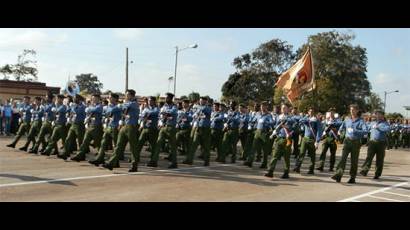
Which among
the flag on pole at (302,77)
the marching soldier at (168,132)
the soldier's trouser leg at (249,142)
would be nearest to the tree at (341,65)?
the flag on pole at (302,77)

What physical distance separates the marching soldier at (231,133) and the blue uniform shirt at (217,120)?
0.18 m

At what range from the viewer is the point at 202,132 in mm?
14859

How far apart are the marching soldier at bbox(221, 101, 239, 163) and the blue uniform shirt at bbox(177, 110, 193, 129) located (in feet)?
4.69

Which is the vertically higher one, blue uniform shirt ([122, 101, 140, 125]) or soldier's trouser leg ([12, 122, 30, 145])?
blue uniform shirt ([122, 101, 140, 125])

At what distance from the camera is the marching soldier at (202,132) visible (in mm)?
14672

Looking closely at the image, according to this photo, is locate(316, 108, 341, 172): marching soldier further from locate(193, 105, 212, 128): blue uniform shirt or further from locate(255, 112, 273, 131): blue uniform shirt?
locate(193, 105, 212, 128): blue uniform shirt

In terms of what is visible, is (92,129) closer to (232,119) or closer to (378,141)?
(232,119)

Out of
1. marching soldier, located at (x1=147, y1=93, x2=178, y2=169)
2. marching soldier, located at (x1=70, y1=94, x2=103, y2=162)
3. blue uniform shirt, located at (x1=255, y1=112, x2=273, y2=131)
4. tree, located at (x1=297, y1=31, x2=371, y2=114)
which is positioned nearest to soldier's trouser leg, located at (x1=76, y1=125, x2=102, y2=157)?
marching soldier, located at (x1=70, y1=94, x2=103, y2=162)

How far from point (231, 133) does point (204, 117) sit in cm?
188

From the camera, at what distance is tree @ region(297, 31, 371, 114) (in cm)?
6738

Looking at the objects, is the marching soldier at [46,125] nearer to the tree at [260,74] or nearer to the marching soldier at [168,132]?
the marching soldier at [168,132]

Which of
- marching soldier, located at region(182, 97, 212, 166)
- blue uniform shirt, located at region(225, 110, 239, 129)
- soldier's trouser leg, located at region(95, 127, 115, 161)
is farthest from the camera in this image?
blue uniform shirt, located at region(225, 110, 239, 129)
